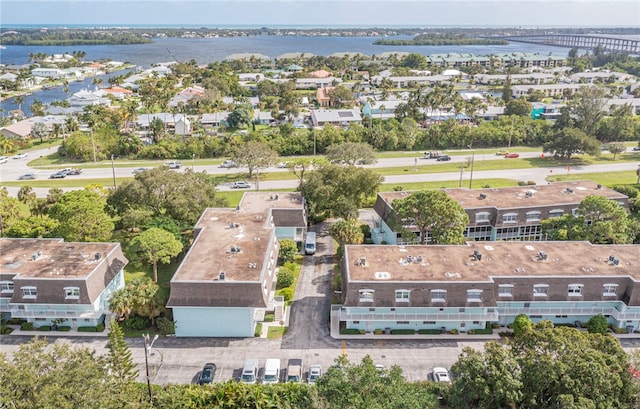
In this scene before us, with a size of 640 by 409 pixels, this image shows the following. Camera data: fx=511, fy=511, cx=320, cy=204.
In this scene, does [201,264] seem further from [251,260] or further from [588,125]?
[588,125]

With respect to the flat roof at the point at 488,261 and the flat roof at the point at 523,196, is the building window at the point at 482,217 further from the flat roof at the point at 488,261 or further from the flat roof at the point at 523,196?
the flat roof at the point at 488,261

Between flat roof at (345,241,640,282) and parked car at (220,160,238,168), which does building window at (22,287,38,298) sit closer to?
flat roof at (345,241,640,282)

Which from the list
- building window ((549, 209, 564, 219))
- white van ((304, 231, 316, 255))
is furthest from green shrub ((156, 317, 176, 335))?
building window ((549, 209, 564, 219))

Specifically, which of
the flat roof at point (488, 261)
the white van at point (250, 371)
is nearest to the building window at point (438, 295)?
the flat roof at point (488, 261)

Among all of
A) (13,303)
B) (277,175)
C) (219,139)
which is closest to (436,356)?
(13,303)

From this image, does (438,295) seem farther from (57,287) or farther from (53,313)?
(53,313)

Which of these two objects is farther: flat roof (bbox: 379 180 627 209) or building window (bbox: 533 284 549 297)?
flat roof (bbox: 379 180 627 209)

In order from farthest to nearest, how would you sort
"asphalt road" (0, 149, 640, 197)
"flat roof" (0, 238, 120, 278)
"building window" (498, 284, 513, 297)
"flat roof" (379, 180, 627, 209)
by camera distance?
"asphalt road" (0, 149, 640, 197)
"flat roof" (379, 180, 627, 209)
"flat roof" (0, 238, 120, 278)
"building window" (498, 284, 513, 297)
